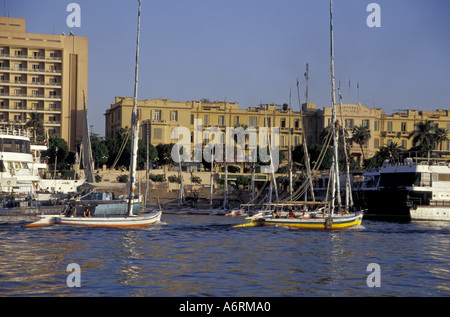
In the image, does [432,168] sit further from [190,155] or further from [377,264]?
[190,155]

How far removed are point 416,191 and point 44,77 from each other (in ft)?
306

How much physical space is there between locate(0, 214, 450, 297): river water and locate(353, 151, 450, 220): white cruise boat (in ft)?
64.5

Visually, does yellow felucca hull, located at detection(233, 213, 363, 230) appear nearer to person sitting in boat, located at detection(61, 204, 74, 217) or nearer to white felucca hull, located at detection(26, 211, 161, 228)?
white felucca hull, located at detection(26, 211, 161, 228)

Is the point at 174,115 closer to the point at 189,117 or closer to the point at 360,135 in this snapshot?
the point at 189,117

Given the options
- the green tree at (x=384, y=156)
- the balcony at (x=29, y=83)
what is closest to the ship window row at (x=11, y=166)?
the balcony at (x=29, y=83)

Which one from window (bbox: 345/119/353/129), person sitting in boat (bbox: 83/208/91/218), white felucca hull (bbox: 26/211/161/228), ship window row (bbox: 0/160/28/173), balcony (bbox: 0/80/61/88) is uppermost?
balcony (bbox: 0/80/61/88)

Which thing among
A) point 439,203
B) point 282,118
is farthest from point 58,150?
point 439,203

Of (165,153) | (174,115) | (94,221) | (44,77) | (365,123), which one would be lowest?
(94,221)

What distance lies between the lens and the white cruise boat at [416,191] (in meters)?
75.3

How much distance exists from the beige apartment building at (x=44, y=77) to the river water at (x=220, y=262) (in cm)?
8931

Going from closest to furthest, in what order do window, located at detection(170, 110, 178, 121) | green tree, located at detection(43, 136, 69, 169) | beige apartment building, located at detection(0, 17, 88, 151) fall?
green tree, located at detection(43, 136, 69, 169) → beige apartment building, located at detection(0, 17, 88, 151) → window, located at detection(170, 110, 178, 121)

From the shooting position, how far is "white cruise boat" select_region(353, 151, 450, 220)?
247 ft

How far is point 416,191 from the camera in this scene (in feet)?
254

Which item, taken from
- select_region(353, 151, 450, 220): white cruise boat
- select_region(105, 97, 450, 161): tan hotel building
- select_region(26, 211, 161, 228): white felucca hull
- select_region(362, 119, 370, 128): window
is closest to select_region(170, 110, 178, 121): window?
select_region(105, 97, 450, 161): tan hotel building
